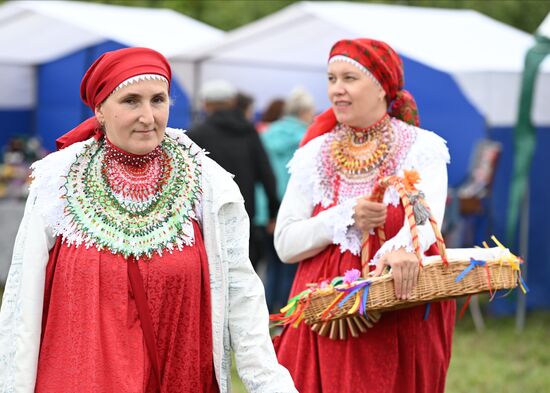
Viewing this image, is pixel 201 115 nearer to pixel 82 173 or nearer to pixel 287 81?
pixel 287 81

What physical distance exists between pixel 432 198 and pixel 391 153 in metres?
0.26

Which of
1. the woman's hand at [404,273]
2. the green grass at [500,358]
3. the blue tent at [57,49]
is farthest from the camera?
the blue tent at [57,49]

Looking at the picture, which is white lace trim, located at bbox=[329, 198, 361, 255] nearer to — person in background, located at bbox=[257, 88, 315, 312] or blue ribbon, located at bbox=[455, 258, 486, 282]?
blue ribbon, located at bbox=[455, 258, 486, 282]

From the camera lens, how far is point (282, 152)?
9281 mm

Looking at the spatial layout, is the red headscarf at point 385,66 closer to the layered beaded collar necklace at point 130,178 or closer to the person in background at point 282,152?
the layered beaded collar necklace at point 130,178

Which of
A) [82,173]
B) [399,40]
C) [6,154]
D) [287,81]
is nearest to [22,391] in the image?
[82,173]

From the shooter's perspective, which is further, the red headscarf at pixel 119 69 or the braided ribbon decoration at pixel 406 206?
the braided ribbon decoration at pixel 406 206

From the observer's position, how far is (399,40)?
10.2 metres

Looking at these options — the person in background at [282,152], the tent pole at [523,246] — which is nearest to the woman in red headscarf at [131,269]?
the person in background at [282,152]

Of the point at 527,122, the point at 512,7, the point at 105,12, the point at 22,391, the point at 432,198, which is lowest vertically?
the point at 22,391

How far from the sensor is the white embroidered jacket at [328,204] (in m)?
4.35

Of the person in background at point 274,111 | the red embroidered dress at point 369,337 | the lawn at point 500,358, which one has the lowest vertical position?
the lawn at point 500,358

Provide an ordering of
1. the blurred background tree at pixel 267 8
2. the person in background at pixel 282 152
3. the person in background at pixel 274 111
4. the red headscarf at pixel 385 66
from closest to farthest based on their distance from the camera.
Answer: the red headscarf at pixel 385 66 < the person in background at pixel 282 152 < the person in background at pixel 274 111 < the blurred background tree at pixel 267 8

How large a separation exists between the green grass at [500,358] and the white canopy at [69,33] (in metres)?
4.12
